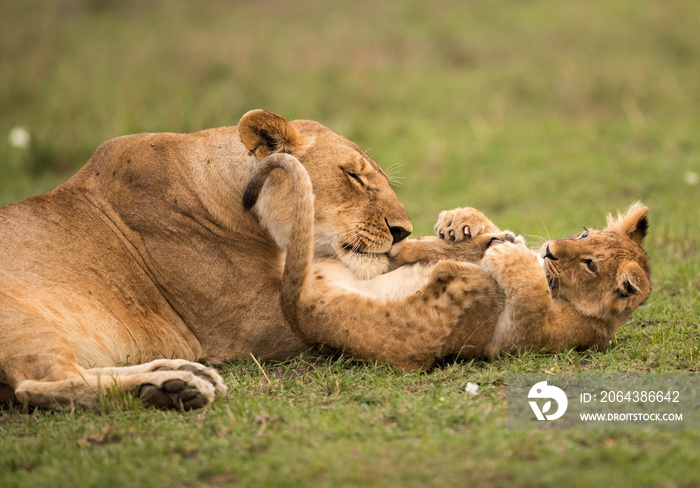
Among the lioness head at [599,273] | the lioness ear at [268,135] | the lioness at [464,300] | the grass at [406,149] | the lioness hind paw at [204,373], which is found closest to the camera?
the grass at [406,149]

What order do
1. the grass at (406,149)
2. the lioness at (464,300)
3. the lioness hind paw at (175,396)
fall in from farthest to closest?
the lioness at (464,300), the lioness hind paw at (175,396), the grass at (406,149)

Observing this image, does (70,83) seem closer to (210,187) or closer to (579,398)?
(210,187)

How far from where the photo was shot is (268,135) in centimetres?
377

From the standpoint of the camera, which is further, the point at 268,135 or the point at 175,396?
the point at 268,135

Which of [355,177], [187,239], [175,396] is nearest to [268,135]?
[355,177]

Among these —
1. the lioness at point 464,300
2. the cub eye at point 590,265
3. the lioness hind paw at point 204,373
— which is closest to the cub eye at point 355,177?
the lioness at point 464,300

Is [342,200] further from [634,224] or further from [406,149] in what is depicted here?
[406,149]

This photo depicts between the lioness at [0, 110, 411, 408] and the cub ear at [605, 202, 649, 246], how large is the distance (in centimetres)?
113

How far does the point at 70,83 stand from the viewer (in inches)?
391

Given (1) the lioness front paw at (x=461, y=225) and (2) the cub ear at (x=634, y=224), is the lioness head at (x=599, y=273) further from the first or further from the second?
(1) the lioness front paw at (x=461, y=225)

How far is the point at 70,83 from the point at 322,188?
7.35m

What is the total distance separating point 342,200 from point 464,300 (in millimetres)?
825

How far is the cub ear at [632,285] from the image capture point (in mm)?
3414

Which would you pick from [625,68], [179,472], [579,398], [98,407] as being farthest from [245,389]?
[625,68]
